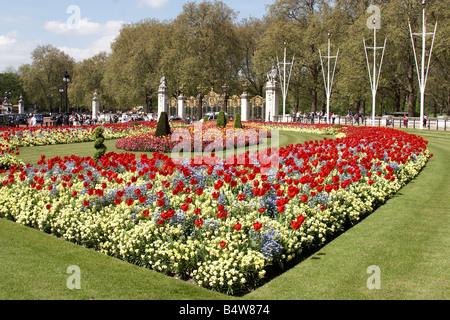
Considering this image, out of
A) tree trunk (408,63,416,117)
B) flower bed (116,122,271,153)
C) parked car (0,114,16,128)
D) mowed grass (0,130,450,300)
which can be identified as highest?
tree trunk (408,63,416,117)

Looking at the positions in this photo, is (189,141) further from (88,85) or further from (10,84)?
(10,84)

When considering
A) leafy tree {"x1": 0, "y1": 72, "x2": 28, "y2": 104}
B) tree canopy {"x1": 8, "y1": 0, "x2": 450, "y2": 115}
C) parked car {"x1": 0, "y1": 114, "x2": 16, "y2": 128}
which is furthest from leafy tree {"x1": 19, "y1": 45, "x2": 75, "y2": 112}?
parked car {"x1": 0, "y1": 114, "x2": 16, "y2": 128}

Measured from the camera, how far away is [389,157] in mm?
11031

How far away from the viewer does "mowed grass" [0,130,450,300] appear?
4.58m

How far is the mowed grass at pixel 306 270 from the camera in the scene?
4.58 metres

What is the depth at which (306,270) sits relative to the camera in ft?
17.2

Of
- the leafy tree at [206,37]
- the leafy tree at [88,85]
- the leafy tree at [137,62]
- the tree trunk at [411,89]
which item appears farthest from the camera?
the leafy tree at [88,85]

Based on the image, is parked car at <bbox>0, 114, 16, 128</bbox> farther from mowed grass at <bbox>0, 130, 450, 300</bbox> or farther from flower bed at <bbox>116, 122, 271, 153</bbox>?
mowed grass at <bbox>0, 130, 450, 300</bbox>

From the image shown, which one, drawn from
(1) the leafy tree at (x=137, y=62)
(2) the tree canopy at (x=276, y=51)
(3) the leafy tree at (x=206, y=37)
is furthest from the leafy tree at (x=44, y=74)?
(3) the leafy tree at (x=206, y=37)

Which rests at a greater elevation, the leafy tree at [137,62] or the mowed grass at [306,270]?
the leafy tree at [137,62]

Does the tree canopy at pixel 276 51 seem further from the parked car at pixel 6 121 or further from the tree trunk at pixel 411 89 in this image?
the parked car at pixel 6 121

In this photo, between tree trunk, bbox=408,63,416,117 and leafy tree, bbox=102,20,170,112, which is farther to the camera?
leafy tree, bbox=102,20,170,112
